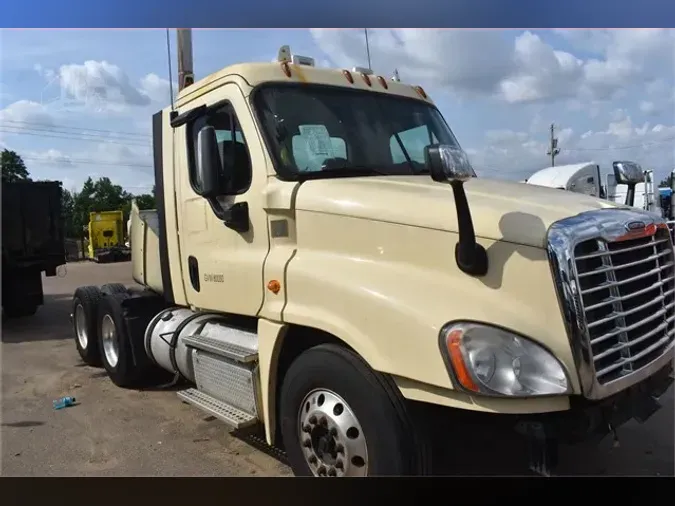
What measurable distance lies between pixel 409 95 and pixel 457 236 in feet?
5.92

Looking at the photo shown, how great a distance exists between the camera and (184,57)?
3.70m

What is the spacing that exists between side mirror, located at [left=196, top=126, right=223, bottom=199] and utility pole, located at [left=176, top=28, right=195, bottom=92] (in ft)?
1.61

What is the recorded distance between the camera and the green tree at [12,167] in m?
3.53

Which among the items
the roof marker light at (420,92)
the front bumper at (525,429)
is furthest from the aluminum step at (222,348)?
the roof marker light at (420,92)

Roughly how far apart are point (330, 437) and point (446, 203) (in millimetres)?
1299

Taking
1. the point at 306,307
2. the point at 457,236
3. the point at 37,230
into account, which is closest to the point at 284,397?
the point at 306,307

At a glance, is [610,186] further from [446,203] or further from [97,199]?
[97,199]

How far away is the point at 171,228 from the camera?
4.62 metres

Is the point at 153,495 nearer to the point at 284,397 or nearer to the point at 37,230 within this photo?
the point at 284,397

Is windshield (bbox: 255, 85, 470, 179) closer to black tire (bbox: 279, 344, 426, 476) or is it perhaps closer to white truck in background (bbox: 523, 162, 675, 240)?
white truck in background (bbox: 523, 162, 675, 240)

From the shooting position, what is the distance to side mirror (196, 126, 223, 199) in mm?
3510

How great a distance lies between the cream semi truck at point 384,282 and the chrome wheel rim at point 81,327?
223 cm

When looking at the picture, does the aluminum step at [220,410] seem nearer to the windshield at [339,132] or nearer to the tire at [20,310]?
the windshield at [339,132]

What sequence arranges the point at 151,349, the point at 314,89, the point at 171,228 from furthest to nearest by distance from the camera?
1. the point at 151,349
2. the point at 171,228
3. the point at 314,89
